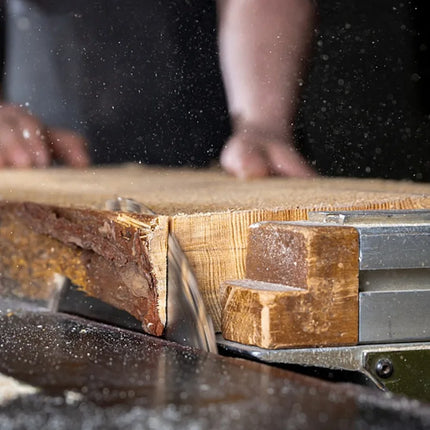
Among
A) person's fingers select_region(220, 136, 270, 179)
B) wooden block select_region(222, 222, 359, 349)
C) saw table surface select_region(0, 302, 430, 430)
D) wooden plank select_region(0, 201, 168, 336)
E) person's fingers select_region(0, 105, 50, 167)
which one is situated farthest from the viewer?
person's fingers select_region(0, 105, 50, 167)

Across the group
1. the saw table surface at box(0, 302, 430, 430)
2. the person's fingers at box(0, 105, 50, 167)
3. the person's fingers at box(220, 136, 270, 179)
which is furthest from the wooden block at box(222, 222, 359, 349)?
the person's fingers at box(0, 105, 50, 167)

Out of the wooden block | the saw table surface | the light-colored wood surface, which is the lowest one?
the saw table surface

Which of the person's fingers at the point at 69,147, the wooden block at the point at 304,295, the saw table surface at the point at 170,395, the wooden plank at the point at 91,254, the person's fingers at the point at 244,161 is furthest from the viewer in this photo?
the person's fingers at the point at 69,147

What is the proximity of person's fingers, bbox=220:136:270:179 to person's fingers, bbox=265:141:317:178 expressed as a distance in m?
0.02

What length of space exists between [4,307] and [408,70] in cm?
122

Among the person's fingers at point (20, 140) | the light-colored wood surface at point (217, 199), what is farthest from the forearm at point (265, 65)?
the person's fingers at point (20, 140)

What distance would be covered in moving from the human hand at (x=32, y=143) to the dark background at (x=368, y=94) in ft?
2.01

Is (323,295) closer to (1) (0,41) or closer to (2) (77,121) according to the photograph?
(2) (77,121)

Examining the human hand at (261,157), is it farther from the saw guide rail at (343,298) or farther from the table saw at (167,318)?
the saw guide rail at (343,298)

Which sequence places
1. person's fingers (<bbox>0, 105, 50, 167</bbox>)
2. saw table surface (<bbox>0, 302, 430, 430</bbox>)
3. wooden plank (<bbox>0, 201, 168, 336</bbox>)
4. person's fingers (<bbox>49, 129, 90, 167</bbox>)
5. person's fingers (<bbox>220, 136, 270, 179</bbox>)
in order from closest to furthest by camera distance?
saw table surface (<bbox>0, 302, 430, 430</bbox>) < wooden plank (<bbox>0, 201, 168, 336</bbox>) < person's fingers (<bbox>220, 136, 270, 179</bbox>) < person's fingers (<bbox>49, 129, 90, 167</bbox>) < person's fingers (<bbox>0, 105, 50, 167</bbox>)

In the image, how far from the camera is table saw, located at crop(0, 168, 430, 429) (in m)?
1.28

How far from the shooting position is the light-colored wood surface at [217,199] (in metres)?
1.94

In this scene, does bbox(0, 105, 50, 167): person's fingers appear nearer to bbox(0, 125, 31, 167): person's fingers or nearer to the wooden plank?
bbox(0, 125, 31, 167): person's fingers

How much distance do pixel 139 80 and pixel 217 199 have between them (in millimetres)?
370
